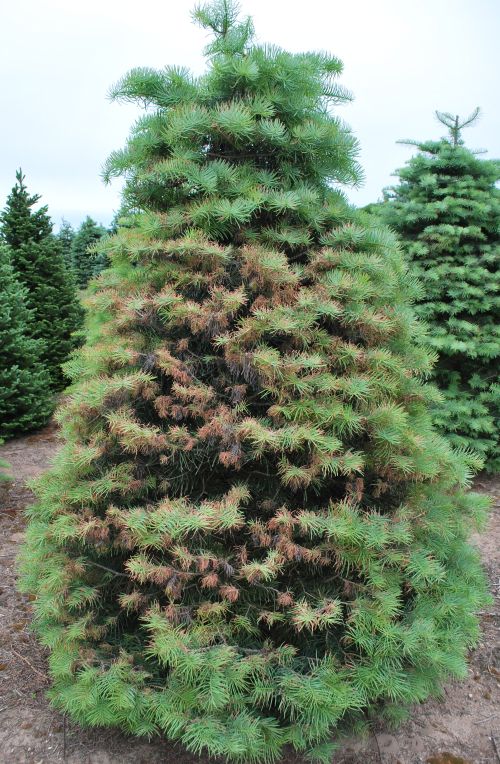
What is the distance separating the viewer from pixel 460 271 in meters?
5.85

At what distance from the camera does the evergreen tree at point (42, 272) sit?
31.3 ft

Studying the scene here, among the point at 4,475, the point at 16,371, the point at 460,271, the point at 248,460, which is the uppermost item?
the point at 460,271

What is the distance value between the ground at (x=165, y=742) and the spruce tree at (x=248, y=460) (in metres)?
0.24

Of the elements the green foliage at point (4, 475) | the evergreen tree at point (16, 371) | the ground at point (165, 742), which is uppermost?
the evergreen tree at point (16, 371)

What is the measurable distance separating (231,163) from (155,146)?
40cm

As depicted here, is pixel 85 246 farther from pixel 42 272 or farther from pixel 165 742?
pixel 165 742

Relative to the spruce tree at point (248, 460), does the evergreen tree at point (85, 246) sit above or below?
above

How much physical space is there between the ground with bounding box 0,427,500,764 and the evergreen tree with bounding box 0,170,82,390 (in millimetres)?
6491

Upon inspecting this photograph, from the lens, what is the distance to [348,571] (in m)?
2.39

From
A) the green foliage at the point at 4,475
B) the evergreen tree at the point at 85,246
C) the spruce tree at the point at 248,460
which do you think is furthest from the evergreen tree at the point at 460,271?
the evergreen tree at the point at 85,246

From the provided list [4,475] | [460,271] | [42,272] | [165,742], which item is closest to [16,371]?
[4,475]

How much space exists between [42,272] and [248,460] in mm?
8433

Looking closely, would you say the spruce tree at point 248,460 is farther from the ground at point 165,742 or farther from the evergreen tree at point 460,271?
the evergreen tree at point 460,271

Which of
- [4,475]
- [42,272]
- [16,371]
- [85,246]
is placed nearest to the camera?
[4,475]
